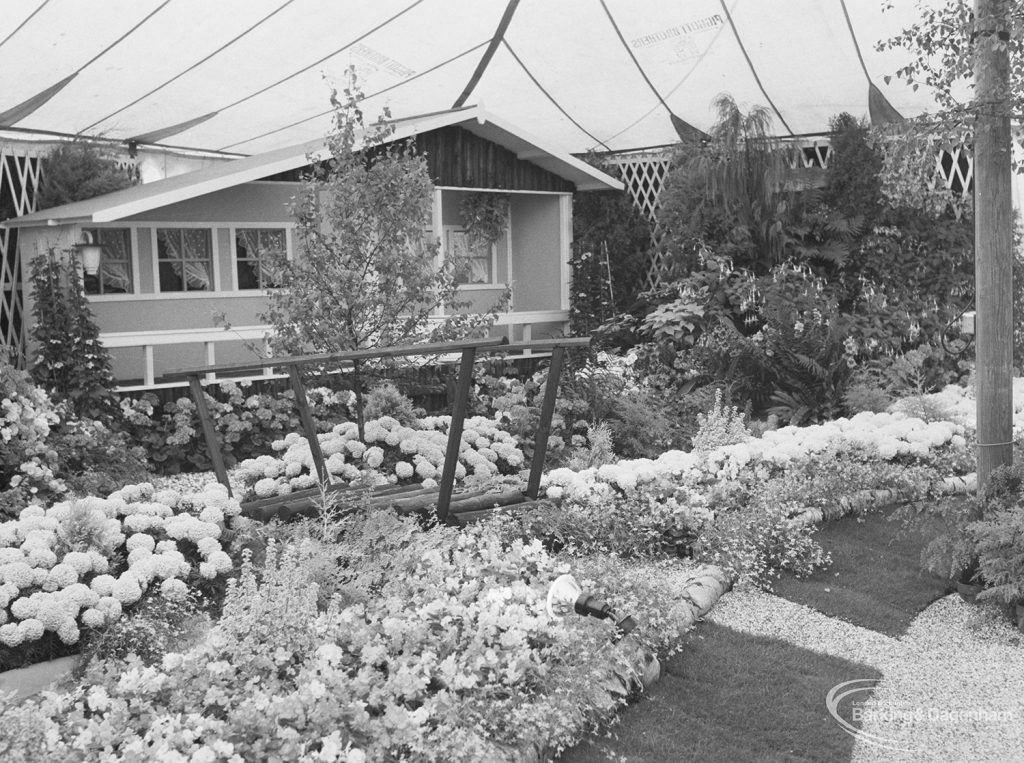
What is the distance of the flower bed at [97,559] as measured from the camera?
13.0ft

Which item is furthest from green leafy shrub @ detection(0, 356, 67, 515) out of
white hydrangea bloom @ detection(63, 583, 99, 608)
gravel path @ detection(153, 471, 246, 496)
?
white hydrangea bloom @ detection(63, 583, 99, 608)

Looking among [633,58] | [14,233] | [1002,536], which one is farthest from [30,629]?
[633,58]

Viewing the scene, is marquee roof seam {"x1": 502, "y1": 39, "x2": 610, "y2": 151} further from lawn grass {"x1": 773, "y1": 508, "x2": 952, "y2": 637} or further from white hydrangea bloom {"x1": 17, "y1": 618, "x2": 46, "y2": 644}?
white hydrangea bloom {"x1": 17, "y1": 618, "x2": 46, "y2": 644}

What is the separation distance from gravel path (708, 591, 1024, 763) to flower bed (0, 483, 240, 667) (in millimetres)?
2247

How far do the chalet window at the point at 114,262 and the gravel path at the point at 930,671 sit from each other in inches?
320

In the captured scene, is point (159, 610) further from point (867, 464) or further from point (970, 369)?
point (970, 369)

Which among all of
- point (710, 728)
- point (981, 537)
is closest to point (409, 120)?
point (981, 537)

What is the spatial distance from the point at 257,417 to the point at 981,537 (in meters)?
5.93

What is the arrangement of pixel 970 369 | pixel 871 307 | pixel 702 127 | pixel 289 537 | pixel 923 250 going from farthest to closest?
pixel 702 127 < pixel 923 250 < pixel 871 307 < pixel 970 369 < pixel 289 537

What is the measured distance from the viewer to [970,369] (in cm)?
991

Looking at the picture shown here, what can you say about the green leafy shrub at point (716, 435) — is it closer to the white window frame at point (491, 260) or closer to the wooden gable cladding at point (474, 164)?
the wooden gable cladding at point (474, 164)

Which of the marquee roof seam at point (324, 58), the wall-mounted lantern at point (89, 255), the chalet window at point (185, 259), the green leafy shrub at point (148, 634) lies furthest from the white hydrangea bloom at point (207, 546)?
the chalet window at point (185, 259)

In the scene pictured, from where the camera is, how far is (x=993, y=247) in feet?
15.6

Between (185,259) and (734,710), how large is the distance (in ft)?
29.5
